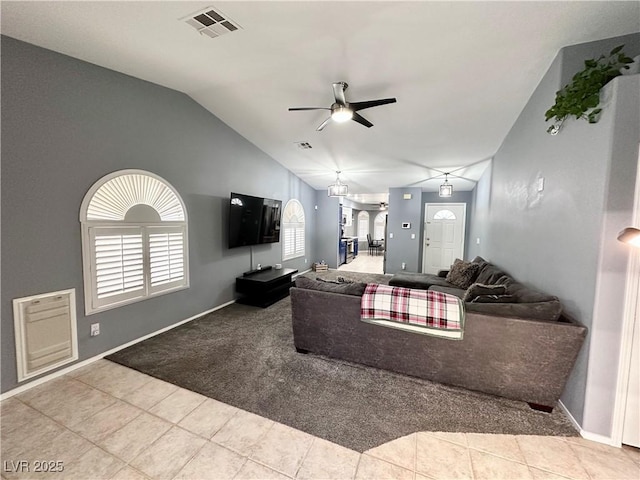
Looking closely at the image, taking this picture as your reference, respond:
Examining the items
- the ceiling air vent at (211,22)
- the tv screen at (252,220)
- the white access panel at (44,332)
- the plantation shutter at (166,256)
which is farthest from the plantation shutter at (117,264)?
the ceiling air vent at (211,22)

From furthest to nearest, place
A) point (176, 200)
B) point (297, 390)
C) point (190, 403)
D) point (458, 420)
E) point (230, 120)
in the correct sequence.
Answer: point (230, 120) → point (176, 200) → point (297, 390) → point (190, 403) → point (458, 420)

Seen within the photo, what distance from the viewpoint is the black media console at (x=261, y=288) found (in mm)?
4363

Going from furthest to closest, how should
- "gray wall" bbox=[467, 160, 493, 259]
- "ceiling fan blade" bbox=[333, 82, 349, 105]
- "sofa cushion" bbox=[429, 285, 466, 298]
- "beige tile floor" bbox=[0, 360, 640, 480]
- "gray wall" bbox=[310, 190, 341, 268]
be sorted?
"gray wall" bbox=[310, 190, 341, 268] → "gray wall" bbox=[467, 160, 493, 259] → "sofa cushion" bbox=[429, 285, 466, 298] → "ceiling fan blade" bbox=[333, 82, 349, 105] → "beige tile floor" bbox=[0, 360, 640, 480]

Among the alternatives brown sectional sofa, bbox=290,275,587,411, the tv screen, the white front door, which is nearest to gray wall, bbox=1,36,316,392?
the tv screen

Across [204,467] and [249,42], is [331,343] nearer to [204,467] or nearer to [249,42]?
[204,467]

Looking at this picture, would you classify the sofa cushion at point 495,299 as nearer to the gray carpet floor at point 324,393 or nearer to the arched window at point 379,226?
the gray carpet floor at point 324,393

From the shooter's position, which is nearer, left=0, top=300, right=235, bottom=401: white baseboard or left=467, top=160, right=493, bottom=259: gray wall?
left=0, top=300, right=235, bottom=401: white baseboard

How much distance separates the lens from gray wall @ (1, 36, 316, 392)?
6.74ft

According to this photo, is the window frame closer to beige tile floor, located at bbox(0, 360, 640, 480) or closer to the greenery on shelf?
beige tile floor, located at bbox(0, 360, 640, 480)

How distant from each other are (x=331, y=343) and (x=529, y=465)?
5.11ft

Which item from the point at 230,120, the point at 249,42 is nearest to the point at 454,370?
the point at 249,42

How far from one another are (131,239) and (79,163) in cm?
89

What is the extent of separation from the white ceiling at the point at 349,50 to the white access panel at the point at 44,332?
2.21m

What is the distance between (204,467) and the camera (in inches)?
58.0
